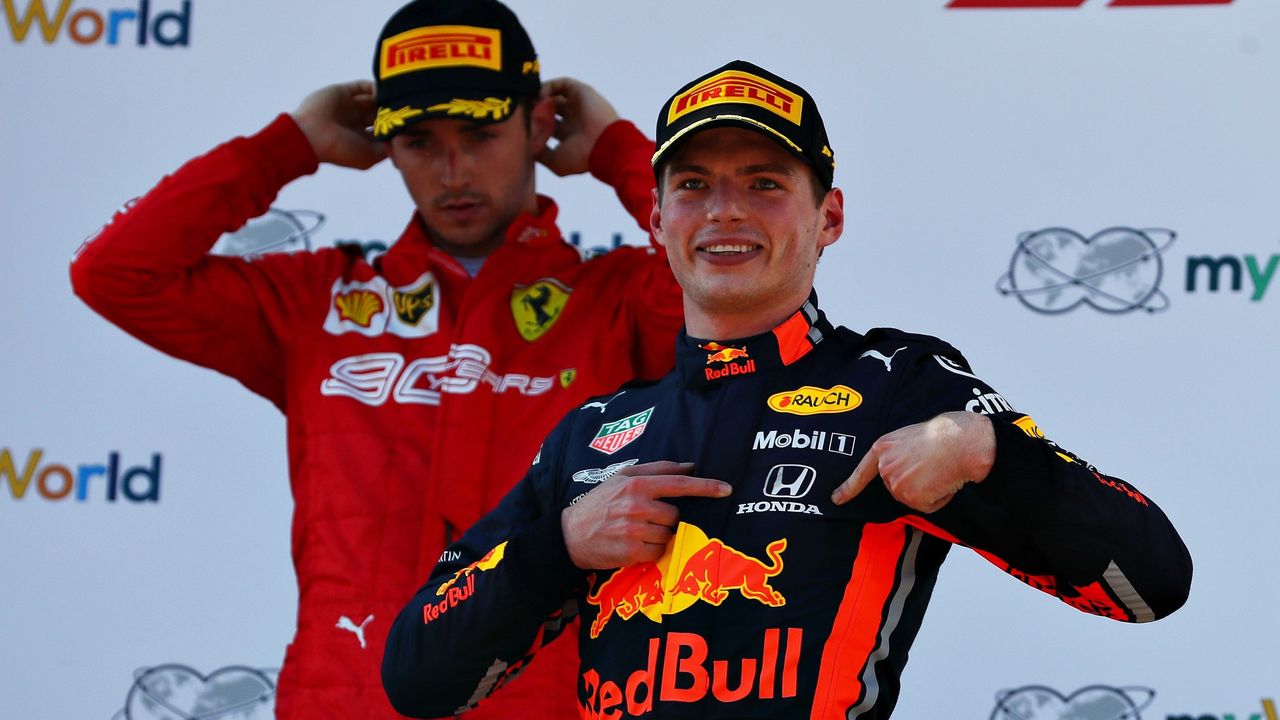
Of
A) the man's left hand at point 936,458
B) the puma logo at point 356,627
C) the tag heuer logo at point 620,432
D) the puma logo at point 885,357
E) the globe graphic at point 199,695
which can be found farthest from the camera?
the globe graphic at point 199,695

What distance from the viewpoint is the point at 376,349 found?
2.38 m

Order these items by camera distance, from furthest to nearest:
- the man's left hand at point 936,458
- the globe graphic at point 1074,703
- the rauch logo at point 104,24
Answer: the rauch logo at point 104,24
the globe graphic at point 1074,703
the man's left hand at point 936,458

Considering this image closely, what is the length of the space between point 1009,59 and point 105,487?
1.71m

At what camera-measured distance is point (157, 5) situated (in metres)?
3.09

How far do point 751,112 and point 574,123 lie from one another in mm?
894

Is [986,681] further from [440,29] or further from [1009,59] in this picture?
[440,29]

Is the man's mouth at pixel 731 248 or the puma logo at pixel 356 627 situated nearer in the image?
the man's mouth at pixel 731 248

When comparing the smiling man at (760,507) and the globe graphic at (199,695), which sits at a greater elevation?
the smiling man at (760,507)

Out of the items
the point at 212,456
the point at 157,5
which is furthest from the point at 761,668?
the point at 157,5

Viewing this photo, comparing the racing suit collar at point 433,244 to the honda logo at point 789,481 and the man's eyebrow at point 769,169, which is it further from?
the honda logo at point 789,481

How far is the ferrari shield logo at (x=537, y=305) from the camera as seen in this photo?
238 cm

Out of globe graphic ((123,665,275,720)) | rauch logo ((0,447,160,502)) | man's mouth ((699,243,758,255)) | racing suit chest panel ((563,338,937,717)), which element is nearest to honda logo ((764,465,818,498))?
racing suit chest panel ((563,338,937,717))

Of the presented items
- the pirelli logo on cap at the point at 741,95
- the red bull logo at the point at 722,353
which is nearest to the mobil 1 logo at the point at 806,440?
the red bull logo at the point at 722,353

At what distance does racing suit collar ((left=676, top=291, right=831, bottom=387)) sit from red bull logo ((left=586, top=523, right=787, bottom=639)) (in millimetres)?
187
